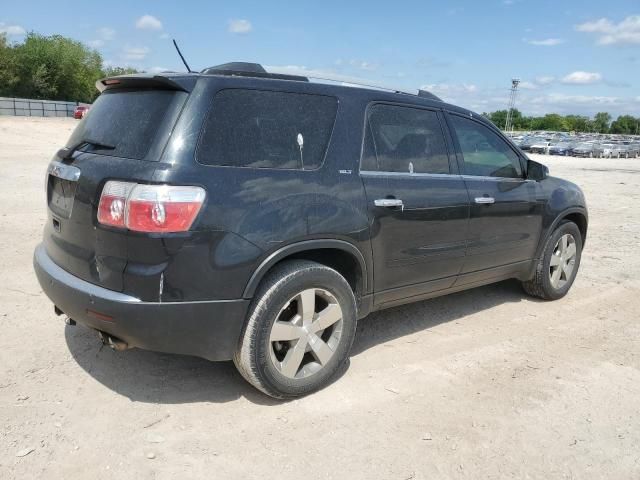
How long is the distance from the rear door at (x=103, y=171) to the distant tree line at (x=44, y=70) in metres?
67.9

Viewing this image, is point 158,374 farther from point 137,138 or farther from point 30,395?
point 137,138

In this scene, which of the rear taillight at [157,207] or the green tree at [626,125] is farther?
the green tree at [626,125]

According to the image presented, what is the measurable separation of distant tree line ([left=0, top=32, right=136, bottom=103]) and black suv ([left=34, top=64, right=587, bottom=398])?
68068 millimetres

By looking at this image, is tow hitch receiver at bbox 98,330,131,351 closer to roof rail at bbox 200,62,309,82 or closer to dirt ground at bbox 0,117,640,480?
dirt ground at bbox 0,117,640,480

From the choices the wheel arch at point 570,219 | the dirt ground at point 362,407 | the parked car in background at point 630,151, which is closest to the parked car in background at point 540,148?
the parked car in background at point 630,151

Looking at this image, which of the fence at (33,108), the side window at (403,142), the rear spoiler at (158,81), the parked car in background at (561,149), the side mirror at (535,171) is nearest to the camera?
the rear spoiler at (158,81)

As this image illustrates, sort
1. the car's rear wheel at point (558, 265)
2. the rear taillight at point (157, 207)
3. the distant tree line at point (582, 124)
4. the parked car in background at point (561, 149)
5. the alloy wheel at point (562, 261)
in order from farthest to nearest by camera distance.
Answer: the distant tree line at point (582, 124)
the parked car in background at point (561, 149)
the alloy wheel at point (562, 261)
the car's rear wheel at point (558, 265)
the rear taillight at point (157, 207)

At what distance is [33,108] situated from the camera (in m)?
52.2

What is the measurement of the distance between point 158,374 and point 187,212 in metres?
1.35

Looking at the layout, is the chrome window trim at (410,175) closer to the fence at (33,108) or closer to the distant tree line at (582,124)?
the fence at (33,108)

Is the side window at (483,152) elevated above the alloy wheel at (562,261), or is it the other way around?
the side window at (483,152)

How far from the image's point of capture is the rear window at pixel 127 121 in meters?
3.02

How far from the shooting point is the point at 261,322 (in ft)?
10.2

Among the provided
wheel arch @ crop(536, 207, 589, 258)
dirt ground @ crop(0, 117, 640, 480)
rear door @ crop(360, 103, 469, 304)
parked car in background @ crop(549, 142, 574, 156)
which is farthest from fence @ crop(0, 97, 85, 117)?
rear door @ crop(360, 103, 469, 304)
